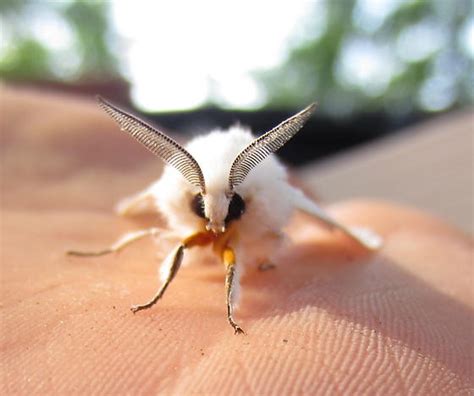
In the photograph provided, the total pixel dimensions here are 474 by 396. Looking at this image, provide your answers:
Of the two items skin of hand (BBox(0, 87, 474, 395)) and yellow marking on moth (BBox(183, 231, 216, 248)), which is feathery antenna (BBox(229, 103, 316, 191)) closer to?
yellow marking on moth (BBox(183, 231, 216, 248))

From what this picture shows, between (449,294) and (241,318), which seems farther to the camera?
(449,294)

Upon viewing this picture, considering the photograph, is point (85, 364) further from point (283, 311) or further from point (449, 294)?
point (449, 294)

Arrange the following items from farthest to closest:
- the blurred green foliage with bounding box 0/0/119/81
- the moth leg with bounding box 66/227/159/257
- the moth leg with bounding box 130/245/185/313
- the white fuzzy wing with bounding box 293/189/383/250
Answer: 1. the blurred green foliage with bounding box 0/0/119/81
2. the white fuzzy wing with bounding box 293/189/383/250
3. the moth leg with bounding box 66/227/159/257
4. the moth leg with bounding box 130/245/185/313

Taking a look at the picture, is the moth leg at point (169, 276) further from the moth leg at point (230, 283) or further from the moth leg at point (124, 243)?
the moth leg at point (124, 243)

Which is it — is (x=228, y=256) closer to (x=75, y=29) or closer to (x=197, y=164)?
(x=197, y=164)

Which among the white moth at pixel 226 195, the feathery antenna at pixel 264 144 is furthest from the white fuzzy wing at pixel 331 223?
the feathery antenna at pixel 264 144

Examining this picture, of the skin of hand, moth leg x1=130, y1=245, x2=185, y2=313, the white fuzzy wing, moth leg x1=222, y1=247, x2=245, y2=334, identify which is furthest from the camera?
the white fuzzy wing

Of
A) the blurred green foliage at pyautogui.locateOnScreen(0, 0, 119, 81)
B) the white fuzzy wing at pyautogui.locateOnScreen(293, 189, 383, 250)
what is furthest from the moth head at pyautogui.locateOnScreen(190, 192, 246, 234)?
the blurred green foliage at pyautogui.locateOnScreen(0, 0, 119, 81)

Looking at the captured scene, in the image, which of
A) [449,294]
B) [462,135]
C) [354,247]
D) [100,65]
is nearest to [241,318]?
[449,294]
